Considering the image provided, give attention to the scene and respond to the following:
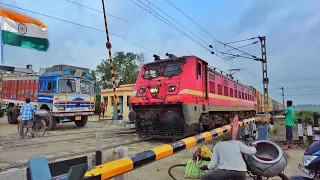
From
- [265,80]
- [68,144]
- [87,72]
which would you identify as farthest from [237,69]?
[68,144]

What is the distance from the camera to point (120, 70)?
49312 mm

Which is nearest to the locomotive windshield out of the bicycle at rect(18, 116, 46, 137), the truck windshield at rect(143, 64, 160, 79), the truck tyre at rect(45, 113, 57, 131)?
the truck windshield at rect(143, 64, 160, 79)

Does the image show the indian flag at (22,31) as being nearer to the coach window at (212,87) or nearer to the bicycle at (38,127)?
the bicycle at (38,127)

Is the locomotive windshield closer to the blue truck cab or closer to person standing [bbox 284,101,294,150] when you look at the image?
person standing [bbox 284,101,294,150]

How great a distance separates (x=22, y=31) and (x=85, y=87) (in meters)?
10.4

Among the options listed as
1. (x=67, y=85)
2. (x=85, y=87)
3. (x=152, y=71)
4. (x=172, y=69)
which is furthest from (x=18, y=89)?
(x=172, y=69)

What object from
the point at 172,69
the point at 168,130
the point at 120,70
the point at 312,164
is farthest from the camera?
the point at 120,70

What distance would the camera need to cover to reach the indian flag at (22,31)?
6.54 meters

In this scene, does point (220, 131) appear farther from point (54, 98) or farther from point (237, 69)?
point (237, 69)

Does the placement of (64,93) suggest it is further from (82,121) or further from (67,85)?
(82,121)

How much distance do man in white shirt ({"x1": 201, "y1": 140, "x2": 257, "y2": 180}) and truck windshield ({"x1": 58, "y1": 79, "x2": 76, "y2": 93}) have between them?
1328cm

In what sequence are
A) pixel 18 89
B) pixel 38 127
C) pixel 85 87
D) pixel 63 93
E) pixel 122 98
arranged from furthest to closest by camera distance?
pixel 122 98 → pixel 18 89 → pixel 85 87 → pixel 63 93 → pixel 38 127

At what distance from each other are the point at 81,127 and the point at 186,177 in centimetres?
1383

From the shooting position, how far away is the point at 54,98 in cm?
1538
